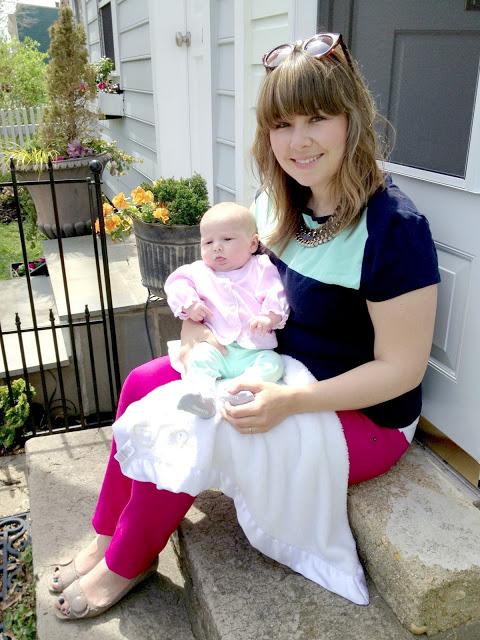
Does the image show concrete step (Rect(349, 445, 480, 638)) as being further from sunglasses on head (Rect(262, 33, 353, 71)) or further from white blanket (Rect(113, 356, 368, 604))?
sunglasses on head (Rect(262, 33, 353, 71))

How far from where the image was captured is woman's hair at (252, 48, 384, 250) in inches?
54.2

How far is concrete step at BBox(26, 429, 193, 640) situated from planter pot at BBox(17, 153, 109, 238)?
2947 mm

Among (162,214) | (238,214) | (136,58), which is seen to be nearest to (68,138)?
(136,58)

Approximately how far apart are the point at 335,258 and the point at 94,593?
112cm

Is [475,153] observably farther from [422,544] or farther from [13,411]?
[13,411]

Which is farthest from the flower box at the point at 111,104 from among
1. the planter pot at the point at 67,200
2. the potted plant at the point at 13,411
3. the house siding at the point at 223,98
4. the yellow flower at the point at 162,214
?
the potted plant at the point at 13,411

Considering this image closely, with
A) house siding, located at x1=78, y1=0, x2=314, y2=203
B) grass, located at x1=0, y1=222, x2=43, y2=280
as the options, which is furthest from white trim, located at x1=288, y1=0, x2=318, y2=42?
grass, located at x1=0, y1=222, x2=43, y2=280

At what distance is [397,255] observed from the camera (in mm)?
1374

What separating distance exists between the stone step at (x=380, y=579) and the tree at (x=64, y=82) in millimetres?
4500

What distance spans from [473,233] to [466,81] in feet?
1.28

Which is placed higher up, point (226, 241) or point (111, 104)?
point (111, 104)

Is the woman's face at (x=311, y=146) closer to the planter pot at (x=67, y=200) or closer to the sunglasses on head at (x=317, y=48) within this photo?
the sunglasses on head at (x=317, y=48)

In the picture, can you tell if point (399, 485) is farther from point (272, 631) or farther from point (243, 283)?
point (243, 283)

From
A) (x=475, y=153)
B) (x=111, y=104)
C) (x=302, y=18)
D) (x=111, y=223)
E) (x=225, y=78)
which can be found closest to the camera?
(x=475, y=153)
